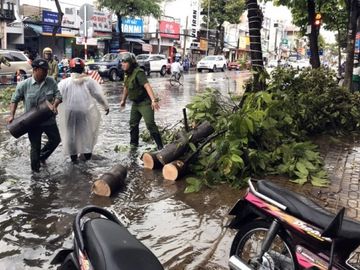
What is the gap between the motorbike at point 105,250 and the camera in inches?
86.2

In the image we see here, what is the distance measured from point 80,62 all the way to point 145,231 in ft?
11.9

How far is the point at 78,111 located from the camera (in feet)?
24.2

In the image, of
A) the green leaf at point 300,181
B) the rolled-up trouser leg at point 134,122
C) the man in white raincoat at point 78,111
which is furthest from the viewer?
the rolled-up trouser leg at point 134,122

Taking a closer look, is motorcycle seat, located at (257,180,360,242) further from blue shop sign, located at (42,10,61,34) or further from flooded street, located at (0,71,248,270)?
blue shop sign, located at (42,10,61,34)

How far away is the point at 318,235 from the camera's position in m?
2.94

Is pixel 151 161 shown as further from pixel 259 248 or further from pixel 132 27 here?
pixel 132 27

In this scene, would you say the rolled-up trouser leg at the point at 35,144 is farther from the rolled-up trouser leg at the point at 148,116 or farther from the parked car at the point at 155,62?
the parked car at the point at 155,62

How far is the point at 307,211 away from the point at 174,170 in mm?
3693

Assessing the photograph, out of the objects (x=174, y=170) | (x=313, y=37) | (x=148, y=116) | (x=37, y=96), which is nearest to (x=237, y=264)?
(x=174, y=170)

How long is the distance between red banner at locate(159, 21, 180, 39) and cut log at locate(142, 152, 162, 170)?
42.4m

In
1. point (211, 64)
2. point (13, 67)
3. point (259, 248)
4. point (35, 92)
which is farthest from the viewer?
point (211, 64)

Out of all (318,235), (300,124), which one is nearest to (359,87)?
(300,124)

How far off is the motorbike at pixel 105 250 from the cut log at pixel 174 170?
3.88m

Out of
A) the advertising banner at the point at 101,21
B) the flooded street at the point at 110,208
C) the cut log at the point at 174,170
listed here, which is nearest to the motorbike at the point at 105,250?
the flooded street at the point at 110,208
